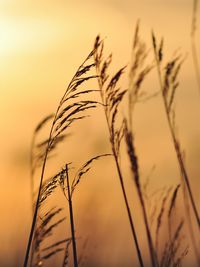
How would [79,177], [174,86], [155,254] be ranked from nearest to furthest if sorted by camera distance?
[79,177], [155,254], [174,86]

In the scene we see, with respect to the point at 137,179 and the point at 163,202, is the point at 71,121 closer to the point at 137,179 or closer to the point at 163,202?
the point at 137,179

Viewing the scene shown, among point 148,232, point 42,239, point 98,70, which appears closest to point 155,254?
point 148,232

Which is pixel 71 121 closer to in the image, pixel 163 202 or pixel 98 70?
pixel 98 70

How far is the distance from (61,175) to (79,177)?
88 mm

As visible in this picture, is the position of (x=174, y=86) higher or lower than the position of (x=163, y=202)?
higher

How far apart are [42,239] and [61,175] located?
0.57 m

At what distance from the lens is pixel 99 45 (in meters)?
3.25

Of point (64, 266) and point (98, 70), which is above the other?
point (98, 70)

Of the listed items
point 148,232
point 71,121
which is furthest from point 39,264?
point 71,121

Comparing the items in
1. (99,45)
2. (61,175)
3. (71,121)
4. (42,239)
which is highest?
(99,45)

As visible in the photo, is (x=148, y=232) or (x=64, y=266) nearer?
(x=64, y=266)

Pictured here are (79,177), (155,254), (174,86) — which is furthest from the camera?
(174,86)

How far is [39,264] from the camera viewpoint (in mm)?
3283

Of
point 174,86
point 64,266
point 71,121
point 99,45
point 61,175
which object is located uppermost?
point 99,45
